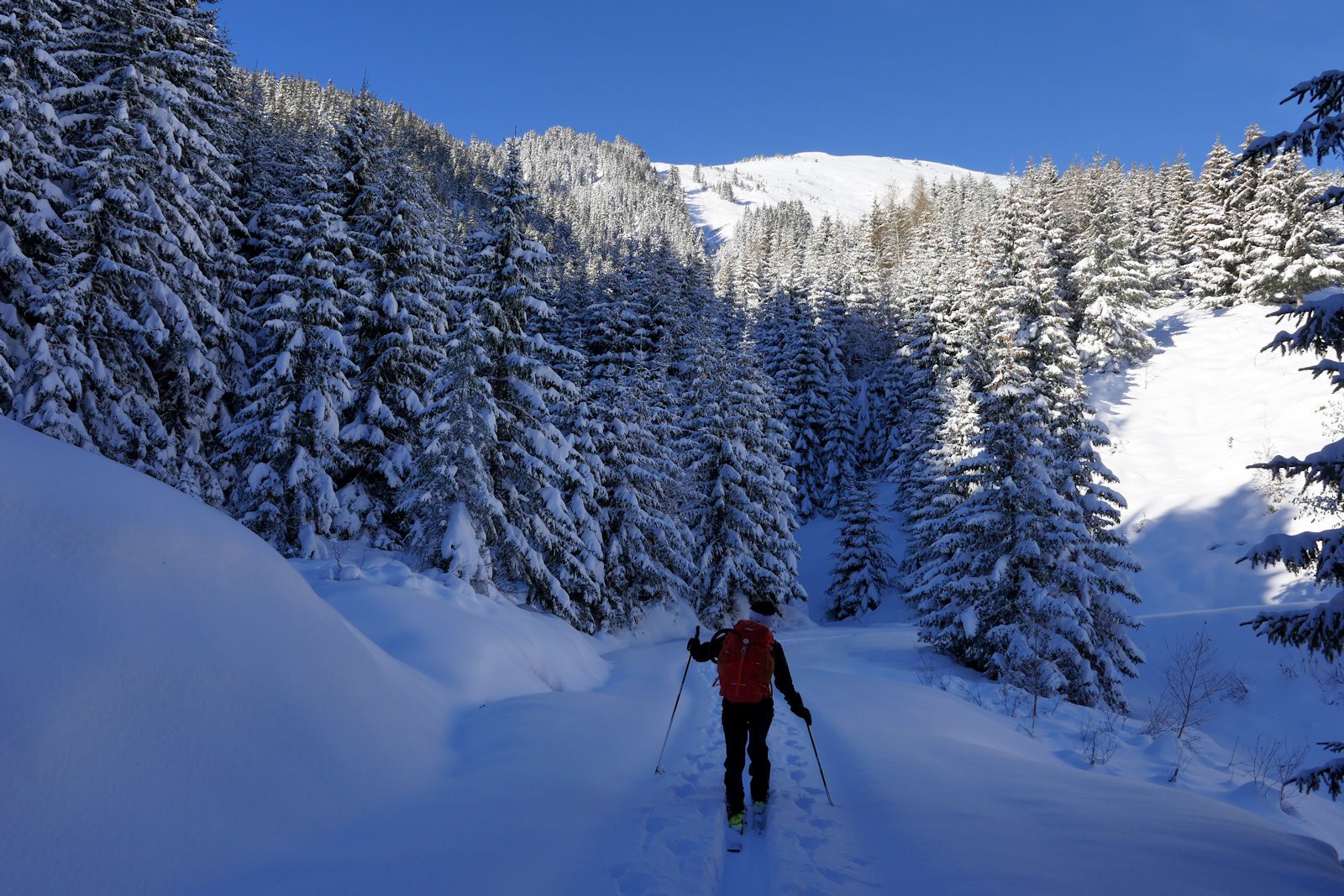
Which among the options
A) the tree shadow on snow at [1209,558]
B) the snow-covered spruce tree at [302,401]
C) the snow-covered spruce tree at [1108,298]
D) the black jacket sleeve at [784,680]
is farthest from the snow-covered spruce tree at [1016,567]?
the snow-covered spruce tree at [1108,298]

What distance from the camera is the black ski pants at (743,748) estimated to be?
580 centimetres

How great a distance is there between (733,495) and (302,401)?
680 inches

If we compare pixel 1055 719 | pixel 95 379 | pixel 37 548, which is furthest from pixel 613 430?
pixel 37 548

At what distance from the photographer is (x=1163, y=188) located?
64.0 meters

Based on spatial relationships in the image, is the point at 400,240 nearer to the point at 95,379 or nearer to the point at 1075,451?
the point at 95,379

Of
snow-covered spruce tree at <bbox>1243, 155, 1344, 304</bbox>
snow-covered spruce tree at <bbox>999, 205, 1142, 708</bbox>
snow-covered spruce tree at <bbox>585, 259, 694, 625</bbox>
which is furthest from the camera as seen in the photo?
snow-covered spruce tree at <bbox>1243, 155, 1344, 304</bbox>

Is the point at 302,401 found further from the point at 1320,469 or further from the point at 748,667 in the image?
the point at 1320,469

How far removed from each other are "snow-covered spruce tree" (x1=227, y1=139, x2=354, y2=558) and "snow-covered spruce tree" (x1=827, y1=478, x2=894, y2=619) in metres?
25.7

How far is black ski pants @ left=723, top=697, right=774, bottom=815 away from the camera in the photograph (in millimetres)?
5805

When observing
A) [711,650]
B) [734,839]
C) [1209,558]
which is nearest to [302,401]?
[711,650]

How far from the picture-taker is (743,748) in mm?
6125

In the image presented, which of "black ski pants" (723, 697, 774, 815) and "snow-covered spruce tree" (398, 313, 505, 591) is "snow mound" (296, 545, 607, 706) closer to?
"snow-covered spruce tree" (398, 313, 505, 591)

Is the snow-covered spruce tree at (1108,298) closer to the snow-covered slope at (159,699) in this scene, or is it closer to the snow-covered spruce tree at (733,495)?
the snow-covered spruce tree at (733,495)

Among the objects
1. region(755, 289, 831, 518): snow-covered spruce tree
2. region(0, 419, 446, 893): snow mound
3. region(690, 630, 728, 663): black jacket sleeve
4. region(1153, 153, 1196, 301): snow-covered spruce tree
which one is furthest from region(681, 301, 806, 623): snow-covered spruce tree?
region(1153, 153, 1196, 301): snow-covered spruce tree
